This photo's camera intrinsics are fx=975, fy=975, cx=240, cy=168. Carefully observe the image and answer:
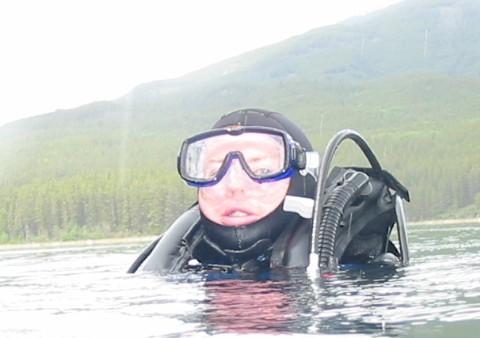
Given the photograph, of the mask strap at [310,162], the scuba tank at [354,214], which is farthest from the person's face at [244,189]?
the scuba tank at [354,214]

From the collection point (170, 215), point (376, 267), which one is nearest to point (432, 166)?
point (170, 215)

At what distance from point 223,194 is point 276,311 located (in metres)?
1.75

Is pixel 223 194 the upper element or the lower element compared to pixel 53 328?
upper

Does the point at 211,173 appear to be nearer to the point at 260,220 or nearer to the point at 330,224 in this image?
the point at 260,220

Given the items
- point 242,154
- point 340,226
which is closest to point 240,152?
point 242,154

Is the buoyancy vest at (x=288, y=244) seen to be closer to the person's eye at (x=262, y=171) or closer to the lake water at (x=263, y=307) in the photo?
the lake water at (x=263, y=307)

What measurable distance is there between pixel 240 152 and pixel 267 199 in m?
0.32

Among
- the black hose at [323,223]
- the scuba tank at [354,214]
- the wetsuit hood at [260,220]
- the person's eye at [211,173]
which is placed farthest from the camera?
the person's eye at [211,173]

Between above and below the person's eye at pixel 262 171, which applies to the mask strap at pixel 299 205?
below

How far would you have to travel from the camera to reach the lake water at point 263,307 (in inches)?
141

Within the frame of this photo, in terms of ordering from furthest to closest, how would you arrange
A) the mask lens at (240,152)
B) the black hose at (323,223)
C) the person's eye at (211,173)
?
the person's eye at (211,173) < the mask lens at (240,152) < the black hose at (323,223)

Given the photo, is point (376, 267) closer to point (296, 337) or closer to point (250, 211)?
point (250, 211)

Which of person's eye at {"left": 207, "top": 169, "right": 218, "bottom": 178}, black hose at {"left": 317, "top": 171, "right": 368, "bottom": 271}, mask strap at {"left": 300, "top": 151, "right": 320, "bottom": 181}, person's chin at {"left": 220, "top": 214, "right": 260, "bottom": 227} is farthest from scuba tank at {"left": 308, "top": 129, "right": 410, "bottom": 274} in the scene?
person's eye at {"left": 207, "top": 169, "right": 218, "bottom": 178}

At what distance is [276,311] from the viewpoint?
13.3ft
